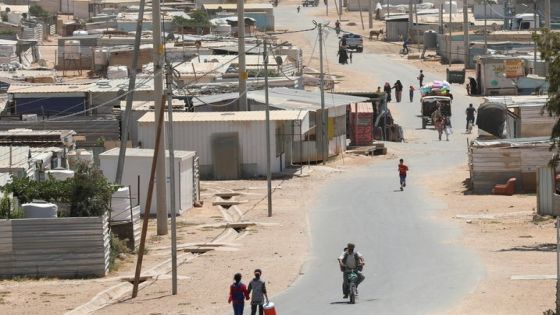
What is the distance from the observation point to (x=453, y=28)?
99.6 m

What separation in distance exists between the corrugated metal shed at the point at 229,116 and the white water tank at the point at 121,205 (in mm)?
12747

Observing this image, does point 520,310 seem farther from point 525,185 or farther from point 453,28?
point 453,28

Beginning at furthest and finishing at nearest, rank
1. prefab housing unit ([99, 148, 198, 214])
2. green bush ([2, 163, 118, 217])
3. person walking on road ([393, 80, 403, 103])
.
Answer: person walking on road ([393, 80, 403, 103]) → prefab housing unit ([99, 148, 198, 214]) → green bush ([2, 163, 118, 217])

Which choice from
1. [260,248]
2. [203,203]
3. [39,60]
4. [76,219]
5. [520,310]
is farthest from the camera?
[39,60]

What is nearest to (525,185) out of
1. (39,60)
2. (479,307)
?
(479,307)

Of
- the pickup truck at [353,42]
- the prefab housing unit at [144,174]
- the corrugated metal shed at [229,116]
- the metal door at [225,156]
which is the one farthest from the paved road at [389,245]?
the pickup truck at [353,42]

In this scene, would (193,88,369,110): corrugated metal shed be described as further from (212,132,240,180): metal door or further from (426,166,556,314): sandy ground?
(426,166,556,314): sandy ground

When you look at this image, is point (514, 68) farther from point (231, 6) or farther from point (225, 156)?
point (231, 6)

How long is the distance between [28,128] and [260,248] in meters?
16.5

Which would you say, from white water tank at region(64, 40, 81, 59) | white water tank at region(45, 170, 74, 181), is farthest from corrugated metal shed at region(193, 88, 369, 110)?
white water tank at region(64, 40, 81, 59)

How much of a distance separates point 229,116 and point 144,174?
26.6 feet

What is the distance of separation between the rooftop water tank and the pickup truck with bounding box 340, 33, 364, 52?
4151 millimetres

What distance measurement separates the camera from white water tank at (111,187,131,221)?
34.4m

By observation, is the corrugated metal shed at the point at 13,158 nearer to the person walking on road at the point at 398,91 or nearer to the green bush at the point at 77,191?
the green bush at the point at 77,191
